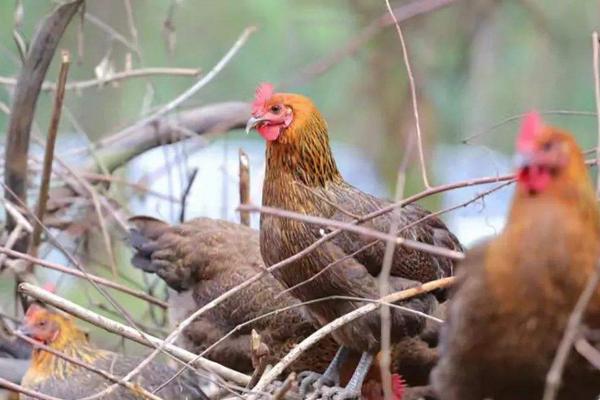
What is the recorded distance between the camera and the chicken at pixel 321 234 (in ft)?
10.7

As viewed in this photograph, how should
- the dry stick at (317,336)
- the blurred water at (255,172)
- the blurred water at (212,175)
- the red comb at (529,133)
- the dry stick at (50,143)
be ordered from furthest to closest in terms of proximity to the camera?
1. the blurred water at (212,175)
2. the blurred water at (255,172)
3. the dry stick at (50,143)
4. the dry stick at (317,336)
5. the red comb at (529,133)

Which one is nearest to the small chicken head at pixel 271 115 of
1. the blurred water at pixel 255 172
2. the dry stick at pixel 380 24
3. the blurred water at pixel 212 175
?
the dry stick at pixel 380 24

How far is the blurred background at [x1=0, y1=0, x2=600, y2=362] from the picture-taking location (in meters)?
5.68

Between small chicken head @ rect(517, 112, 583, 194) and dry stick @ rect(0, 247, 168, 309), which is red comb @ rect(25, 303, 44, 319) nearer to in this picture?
dry stick @ rect(0, 247, 168, 309)

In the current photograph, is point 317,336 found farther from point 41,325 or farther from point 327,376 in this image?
point 41,325

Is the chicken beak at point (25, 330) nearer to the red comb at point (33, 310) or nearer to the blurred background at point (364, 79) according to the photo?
the red comb at point (33, 310)

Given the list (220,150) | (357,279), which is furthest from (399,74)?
(357,279)

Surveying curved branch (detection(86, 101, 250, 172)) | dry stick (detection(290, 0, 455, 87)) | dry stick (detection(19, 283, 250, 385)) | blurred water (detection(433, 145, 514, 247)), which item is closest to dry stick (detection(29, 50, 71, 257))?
dry stick (detection(19, 283, 250, 385))

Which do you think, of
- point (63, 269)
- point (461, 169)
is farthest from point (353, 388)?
point (461, 169)

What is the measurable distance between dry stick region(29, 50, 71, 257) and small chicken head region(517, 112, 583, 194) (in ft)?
5.00

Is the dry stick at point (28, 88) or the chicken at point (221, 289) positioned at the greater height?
the dry stick at point (28, 88)

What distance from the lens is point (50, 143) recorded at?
11.3 ft

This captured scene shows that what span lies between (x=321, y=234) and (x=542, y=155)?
119 centimetres

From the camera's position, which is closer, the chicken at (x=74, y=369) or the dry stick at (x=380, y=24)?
the dry stick at (x=380, y=24)
